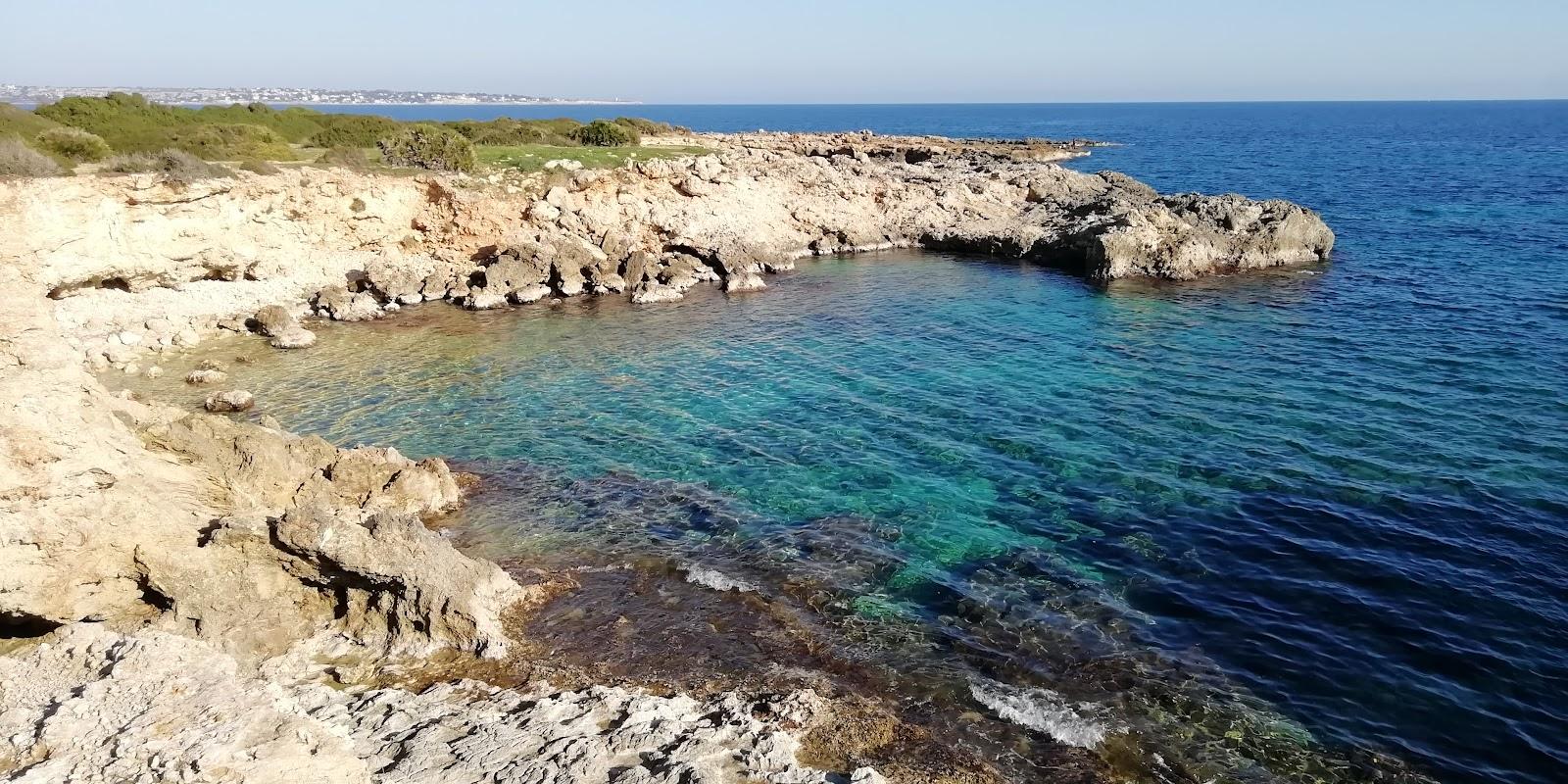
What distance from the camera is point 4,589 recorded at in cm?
1039

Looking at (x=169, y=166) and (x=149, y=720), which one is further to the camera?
(x=169, y=166)

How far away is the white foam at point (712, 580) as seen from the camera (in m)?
14.8

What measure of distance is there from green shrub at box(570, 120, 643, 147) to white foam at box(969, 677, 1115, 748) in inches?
2030

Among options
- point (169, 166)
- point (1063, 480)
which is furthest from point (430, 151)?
point (1063, 480)

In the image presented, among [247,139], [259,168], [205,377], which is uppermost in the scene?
[247,139]

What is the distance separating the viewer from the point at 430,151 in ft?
135

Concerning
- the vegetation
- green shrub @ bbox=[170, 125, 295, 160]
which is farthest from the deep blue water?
green shrub @ bbox=[170, 125, 295, 160]

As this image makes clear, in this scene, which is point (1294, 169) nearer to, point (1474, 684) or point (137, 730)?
point (1474, 684)

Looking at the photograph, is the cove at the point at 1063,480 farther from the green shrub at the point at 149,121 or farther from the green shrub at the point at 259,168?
the green shrub at the point at 149,121

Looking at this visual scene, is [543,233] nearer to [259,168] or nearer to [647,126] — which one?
[259,168]

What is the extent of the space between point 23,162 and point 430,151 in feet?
50.4

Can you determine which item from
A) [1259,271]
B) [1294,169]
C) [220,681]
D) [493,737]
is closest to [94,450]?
[220,681]

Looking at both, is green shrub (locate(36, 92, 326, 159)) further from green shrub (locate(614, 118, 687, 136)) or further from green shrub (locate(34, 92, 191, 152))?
green shrub (locate(614, 118, 687, 136))

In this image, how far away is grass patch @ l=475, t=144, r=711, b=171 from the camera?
143 ft
